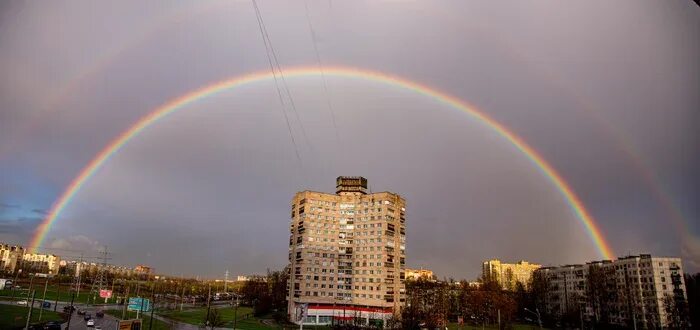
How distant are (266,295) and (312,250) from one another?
33.6 metres

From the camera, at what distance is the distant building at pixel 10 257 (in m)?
177

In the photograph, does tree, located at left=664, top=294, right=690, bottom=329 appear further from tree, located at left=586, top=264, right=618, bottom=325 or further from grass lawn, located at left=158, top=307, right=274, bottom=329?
grass lawn, located at left=158, top=307, right=274, bottom=329

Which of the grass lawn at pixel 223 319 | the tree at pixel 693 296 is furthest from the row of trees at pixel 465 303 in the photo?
the tree at pixel 693 296

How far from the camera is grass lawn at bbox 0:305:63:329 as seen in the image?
55691mm

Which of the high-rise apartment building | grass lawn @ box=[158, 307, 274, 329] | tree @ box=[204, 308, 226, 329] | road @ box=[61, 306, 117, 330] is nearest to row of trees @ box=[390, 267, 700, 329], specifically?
the high-rise apartment building

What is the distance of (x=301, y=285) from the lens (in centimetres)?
9531

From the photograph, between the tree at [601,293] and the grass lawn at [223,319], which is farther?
the tree at [601,293]

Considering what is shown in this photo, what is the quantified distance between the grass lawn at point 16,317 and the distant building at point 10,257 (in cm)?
12307

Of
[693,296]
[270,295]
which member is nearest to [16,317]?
[270,295]

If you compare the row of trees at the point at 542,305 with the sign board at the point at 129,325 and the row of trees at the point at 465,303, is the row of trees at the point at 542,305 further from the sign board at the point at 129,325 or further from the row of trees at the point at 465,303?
the sign board at the point at 129,325

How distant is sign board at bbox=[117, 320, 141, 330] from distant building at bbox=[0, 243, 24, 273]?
16707cm

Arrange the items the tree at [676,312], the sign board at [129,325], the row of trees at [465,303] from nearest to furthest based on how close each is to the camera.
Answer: the sign board at [129,325] → the tree at [676,312] → the row of trees at [465,303]

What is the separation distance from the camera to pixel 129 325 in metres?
43.6

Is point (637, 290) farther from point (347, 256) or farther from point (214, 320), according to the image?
point (214, 320)
